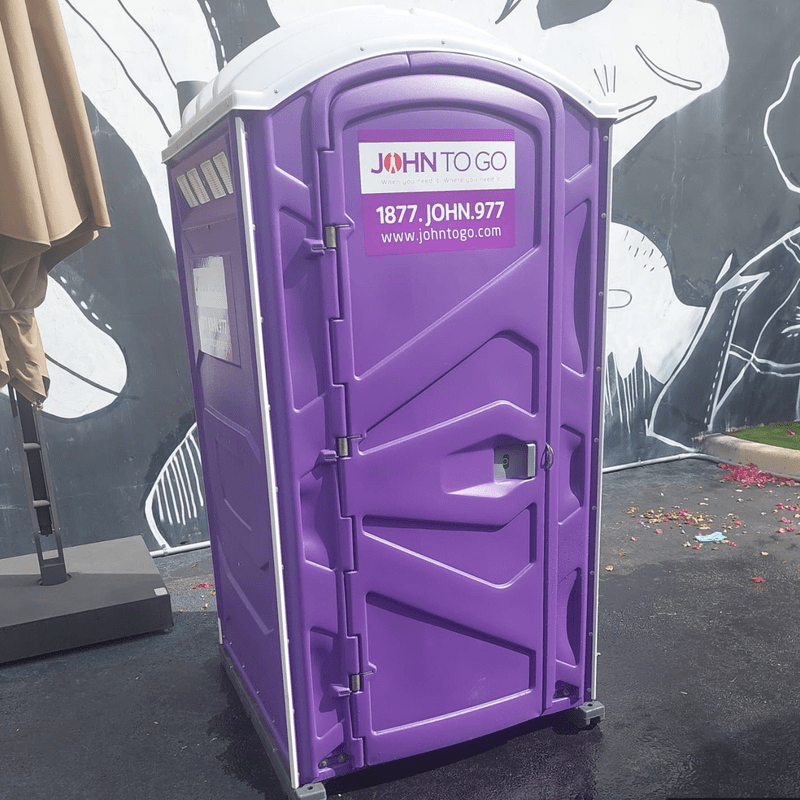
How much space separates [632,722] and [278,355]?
6.98 ft

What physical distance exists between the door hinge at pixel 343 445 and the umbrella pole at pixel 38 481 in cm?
211

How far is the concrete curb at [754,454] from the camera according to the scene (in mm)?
5992

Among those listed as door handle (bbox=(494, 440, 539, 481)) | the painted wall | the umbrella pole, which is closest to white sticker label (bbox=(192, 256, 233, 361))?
door handle (bbox=(494, 440, 539, 481))

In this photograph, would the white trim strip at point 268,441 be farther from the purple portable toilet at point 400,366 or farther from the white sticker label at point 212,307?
the white sticker label at point 212,307

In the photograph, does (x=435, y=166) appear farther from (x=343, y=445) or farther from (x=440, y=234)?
(x=343, y=445)

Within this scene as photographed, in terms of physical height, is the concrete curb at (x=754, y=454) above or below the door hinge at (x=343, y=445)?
below

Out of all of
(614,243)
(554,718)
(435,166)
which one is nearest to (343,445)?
(435,166)

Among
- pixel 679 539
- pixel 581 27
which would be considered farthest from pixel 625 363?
pixel 581 27

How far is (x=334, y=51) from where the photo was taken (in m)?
2.19

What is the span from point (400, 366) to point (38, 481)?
2.48 meters

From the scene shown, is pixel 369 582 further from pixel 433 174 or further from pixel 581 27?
pixel 581 27

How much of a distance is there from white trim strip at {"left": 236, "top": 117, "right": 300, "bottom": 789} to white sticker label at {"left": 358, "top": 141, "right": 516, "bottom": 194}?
36 cm

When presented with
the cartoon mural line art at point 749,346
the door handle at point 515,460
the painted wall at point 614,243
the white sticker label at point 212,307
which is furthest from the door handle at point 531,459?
the cartoon mural line art at point 749,346

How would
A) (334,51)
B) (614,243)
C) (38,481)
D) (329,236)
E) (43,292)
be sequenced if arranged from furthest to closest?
(614,243)
(38,481)
(43,292)
(329,236)
(334,51)
